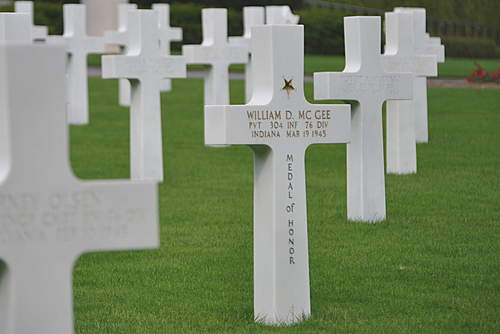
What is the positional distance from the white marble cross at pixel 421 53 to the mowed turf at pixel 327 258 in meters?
0.88

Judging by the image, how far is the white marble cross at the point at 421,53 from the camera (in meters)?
13.3

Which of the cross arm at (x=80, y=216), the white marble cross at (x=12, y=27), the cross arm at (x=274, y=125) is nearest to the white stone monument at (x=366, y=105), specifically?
the white marble cross at (x=12, y=27)

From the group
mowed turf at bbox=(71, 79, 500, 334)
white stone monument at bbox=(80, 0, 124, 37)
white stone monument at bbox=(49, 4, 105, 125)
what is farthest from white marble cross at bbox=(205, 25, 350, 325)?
white stone monument at bbox=(80, 0, 124, 37)

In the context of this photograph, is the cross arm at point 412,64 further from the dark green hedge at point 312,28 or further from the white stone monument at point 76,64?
the dark green hedge at point 312,28

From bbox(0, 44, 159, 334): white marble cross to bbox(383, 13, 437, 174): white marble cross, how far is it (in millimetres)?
7396

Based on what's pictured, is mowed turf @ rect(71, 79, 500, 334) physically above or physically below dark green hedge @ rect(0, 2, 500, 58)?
below

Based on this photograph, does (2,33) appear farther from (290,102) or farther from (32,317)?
(32,317)

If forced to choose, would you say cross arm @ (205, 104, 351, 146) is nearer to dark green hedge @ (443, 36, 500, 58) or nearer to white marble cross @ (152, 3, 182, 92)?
white marble cross @ (152, 3, 182, 92)

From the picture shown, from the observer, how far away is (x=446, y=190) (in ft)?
36.8

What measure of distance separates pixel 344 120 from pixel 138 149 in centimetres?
583

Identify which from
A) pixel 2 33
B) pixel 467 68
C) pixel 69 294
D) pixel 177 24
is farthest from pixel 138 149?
pixel 177 24

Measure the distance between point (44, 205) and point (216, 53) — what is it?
37.7 ft

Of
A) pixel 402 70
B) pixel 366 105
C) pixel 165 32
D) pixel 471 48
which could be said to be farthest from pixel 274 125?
pixel 471 48

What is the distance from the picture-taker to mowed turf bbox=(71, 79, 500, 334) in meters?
6.41
